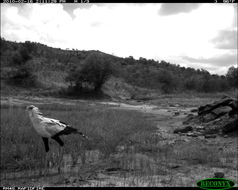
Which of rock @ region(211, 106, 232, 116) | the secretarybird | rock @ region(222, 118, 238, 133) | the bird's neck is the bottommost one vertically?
rock @ region(222, 118, 238, 133)

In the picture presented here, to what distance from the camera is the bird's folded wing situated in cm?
124

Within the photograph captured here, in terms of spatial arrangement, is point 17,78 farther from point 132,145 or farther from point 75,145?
point 75,145

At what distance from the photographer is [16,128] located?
7090 millimetres

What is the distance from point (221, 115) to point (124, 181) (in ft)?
47.7

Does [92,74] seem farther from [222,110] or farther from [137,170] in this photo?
[137,170]

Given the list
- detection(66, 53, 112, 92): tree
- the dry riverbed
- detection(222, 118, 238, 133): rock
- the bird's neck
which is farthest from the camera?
detection(66, 53, 112, 92): tree

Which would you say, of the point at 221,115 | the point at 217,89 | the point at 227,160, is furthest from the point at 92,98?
the point at 217,89

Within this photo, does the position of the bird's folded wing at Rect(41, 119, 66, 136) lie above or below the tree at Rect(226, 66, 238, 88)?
below

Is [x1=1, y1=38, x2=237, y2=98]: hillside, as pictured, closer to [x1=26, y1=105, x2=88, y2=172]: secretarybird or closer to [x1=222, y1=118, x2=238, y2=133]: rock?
[x1=222, y1=118, x2=238, y2=133]: rock

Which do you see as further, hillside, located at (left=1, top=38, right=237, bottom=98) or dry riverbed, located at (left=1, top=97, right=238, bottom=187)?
hillside, located at (left=1, top=38, right=237, bottom=98)

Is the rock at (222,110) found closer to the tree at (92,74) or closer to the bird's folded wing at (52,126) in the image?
the bird's folded wing at (52,126)

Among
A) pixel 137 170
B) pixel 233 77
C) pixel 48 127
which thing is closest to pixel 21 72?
pixel 137 170

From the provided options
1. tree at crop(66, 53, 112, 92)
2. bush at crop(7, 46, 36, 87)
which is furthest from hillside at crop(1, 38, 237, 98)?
tree at crop(66, 53, 112, 92)

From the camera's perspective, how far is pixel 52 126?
126 centimetres
